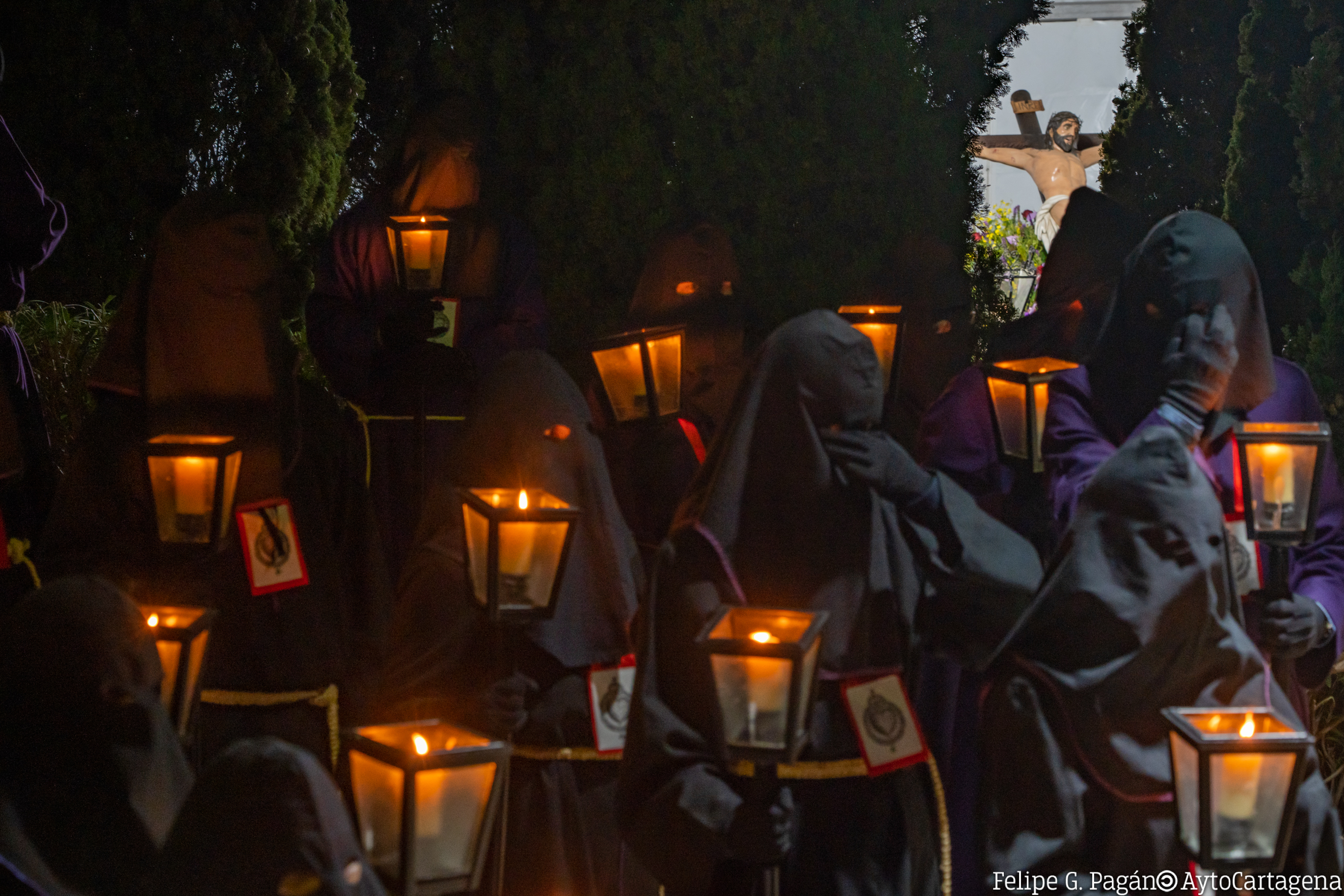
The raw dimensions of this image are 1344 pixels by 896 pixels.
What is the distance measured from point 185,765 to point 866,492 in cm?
182

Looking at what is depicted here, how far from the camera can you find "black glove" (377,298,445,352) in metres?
4.90

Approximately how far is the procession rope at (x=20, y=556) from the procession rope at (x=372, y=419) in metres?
1.16

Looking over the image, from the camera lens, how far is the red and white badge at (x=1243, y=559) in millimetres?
4117

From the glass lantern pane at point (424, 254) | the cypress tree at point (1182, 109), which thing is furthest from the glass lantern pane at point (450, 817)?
the cypress tree at point (1182, 109)

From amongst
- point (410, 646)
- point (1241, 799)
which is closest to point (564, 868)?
point (410, 646)

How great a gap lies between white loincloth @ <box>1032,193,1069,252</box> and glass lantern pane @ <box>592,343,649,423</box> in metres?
4.53

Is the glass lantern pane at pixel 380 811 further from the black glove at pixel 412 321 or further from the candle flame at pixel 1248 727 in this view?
the black glove at pixel 412 321

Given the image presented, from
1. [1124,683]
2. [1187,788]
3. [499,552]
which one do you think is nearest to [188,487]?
[499,552]

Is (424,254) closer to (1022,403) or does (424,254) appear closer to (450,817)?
(1022,403)

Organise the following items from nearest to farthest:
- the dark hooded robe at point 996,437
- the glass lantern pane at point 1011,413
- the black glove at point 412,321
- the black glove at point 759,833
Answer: the black glove at point 759,833
the dark hooded robe at point 996,437
the glass lantern pane at point 1011,413
the black glove at point 412,321

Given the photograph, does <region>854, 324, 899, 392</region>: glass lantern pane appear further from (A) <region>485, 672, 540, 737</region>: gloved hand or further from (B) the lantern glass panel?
(A) <region>485, 672, 540, 737</region>: gloved hand

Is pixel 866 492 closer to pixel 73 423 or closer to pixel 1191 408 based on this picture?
pixel 1191 408

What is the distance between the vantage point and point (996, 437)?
4.52 m

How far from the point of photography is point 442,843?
3182 mm
